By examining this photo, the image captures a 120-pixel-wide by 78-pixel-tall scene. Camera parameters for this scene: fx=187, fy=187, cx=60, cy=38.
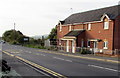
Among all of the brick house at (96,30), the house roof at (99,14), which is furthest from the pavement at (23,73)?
the house roof at (99,14)

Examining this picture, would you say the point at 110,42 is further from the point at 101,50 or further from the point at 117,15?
the point at 117,15

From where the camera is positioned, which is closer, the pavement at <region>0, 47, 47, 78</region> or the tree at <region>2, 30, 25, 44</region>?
the pavement at <region>0, 47, 47, 78</region>

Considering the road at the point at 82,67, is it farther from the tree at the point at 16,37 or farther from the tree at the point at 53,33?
the tree at the point at 16,37

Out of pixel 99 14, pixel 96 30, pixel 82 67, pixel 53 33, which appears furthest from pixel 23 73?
pixel 53 33

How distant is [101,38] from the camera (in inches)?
1289

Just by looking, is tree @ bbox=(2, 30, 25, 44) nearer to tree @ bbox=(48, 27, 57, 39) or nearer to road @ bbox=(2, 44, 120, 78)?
tree @ bbox=(48, 27, 57, 39)

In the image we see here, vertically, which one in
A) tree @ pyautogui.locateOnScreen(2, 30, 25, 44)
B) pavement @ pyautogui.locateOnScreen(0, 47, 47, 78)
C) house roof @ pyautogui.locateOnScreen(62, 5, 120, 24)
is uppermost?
house roof @ pyautogui.locateOnScreen(62, 5, 120, 24)

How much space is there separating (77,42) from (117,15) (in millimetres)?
9842

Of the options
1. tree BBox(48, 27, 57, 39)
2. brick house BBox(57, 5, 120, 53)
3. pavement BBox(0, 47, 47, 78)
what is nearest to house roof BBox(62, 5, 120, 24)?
brick house BBox(57, 5, 120, 53)

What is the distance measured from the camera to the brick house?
3053 cm

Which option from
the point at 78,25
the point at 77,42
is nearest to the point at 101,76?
the point at 77,42

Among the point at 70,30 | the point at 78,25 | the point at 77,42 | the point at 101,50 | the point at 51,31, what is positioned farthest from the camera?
the point at 51,31

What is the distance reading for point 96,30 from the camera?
34094 mm

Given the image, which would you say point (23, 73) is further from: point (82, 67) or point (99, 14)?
point (99, 14)
